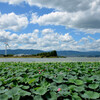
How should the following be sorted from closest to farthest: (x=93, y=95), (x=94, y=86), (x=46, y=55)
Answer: (x=93, y=95) → (x=94, y=86) → (x=46, y=55)

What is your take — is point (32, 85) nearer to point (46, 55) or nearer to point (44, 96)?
point (44, 96)

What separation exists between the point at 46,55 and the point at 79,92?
39372mm

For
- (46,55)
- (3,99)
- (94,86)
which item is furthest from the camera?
(46,55)

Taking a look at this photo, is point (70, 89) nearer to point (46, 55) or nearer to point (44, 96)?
point (44, 96)

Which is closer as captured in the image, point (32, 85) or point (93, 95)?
point (93, 95)

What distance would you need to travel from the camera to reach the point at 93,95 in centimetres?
227

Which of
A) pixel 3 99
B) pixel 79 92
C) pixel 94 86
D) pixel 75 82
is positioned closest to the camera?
pixel 3 99

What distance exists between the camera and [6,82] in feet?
10.4

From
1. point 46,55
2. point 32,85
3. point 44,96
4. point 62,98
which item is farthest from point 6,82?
point 46,55

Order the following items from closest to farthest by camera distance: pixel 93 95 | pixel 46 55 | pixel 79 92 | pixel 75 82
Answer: pixel 93 95, pixel 79 92, pixel 75 82, pixel 46 55

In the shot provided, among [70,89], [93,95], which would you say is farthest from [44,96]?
[93,95]

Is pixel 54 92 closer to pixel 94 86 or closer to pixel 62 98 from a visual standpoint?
pixel 62 98

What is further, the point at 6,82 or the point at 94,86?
the point at 6,82

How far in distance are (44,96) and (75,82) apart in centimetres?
94
